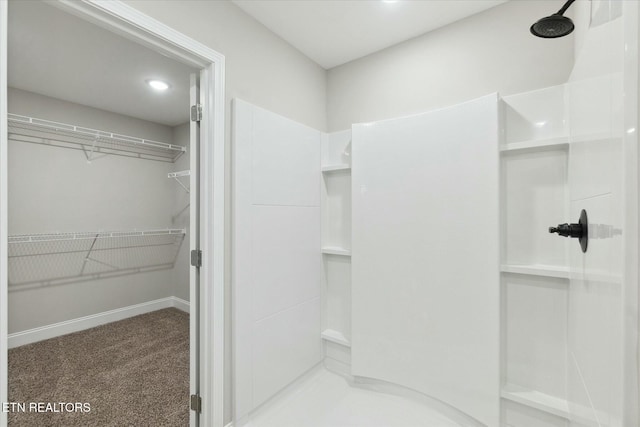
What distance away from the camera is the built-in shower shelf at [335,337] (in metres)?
2.25

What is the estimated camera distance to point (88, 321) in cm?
337

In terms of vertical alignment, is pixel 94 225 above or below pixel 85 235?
above

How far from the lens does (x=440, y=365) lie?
1813 mm

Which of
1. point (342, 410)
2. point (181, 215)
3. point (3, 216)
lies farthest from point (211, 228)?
point (181, 215)

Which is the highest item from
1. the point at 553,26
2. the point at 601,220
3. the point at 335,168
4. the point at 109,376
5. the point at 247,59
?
the point at 247,59

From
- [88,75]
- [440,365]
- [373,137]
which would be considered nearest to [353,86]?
[373,137]

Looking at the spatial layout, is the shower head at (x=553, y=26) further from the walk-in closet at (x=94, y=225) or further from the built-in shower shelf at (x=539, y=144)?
the walk-in closet at (x=94, y=225)

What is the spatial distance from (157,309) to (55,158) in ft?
7.09

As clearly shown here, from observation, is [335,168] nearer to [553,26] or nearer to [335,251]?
[335,251]

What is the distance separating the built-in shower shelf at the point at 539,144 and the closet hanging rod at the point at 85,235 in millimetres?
3757

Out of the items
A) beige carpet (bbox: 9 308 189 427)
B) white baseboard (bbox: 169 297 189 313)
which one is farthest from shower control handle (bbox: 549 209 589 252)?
white baseboard (bbox: 169 297 189 313)

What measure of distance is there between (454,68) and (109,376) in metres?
3.46

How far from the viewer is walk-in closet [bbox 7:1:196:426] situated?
6.77ft

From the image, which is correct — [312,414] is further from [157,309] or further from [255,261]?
[157,309]
